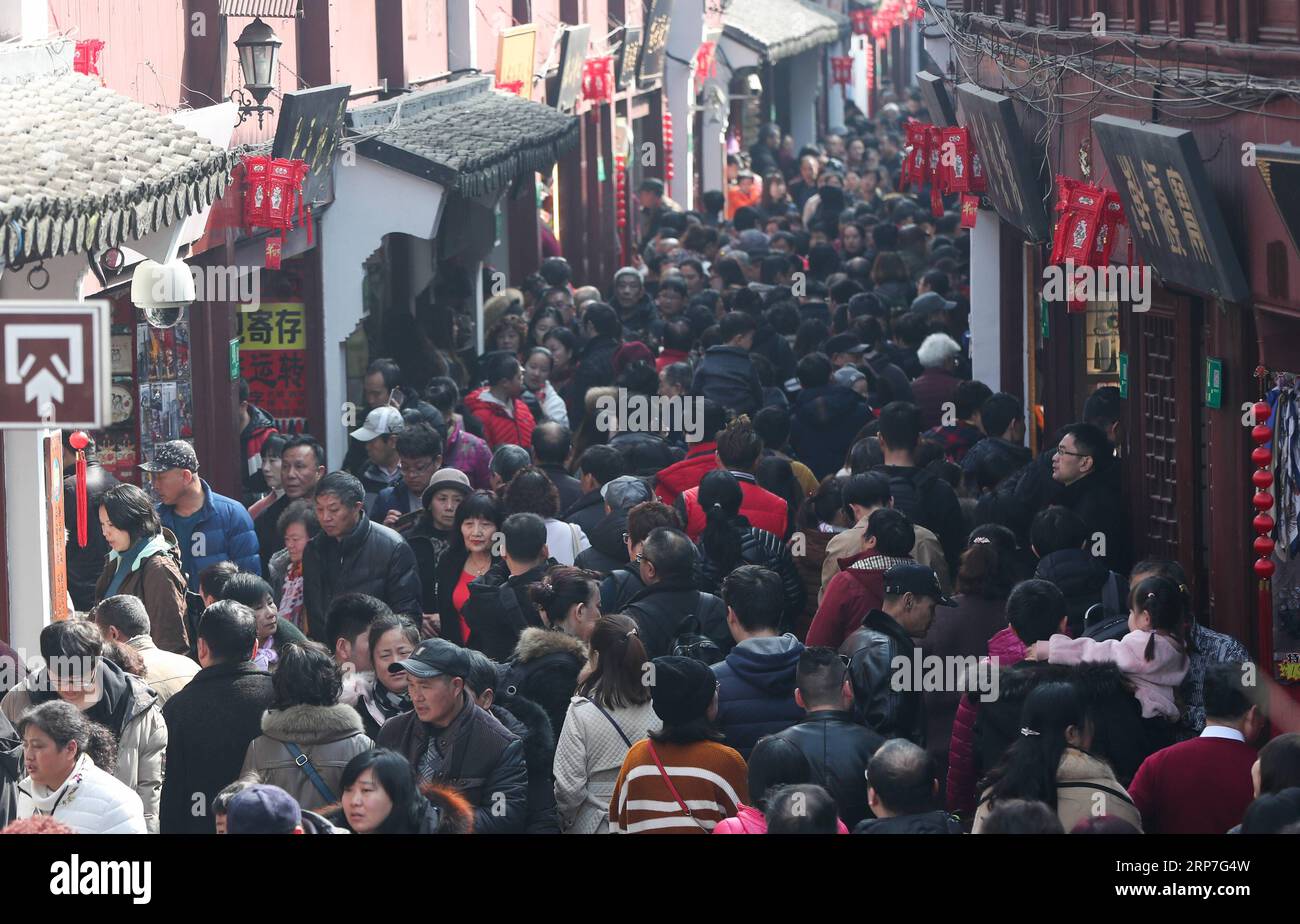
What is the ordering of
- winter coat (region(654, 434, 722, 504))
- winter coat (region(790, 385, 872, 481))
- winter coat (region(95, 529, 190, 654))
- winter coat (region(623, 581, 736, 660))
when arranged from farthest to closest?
winter coat (region(790, 385, 872, 481)), winter coat (region(654, 434, 722, 504)), winter coat (region(95, 529, 190, 654)), winter coat (region(623, 581, 736, 660))

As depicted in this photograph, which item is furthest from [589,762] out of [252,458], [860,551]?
[252,458]

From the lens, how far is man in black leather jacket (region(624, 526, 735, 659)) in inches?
349

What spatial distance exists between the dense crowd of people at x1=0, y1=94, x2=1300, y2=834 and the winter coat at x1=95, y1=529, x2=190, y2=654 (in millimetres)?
17

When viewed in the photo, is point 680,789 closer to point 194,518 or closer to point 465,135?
point 194,518

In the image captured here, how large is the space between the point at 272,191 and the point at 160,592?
450 cm

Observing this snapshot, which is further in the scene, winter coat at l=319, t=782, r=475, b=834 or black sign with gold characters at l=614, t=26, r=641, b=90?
black sign with gold characters at l=614, t=26, r=641, b=90

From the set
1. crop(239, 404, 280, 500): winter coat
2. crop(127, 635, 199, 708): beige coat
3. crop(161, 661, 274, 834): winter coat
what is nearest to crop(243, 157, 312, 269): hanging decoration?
crop(239, 404, 280, 500): winter coat

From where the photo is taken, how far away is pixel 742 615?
827 cm

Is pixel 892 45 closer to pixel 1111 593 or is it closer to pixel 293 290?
pixel 293 290

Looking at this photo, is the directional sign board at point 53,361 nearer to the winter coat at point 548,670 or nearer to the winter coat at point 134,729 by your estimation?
the winter coat at point 134,729

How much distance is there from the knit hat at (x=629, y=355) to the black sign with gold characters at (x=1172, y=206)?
531 centimetres

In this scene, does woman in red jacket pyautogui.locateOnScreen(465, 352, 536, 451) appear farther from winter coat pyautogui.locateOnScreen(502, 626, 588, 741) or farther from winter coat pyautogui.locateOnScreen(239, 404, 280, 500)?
winter coat pyautogui.locateOnScreen(502, 626, 588, 741)

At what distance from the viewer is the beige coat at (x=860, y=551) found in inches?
385

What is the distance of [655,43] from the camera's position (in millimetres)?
30719
